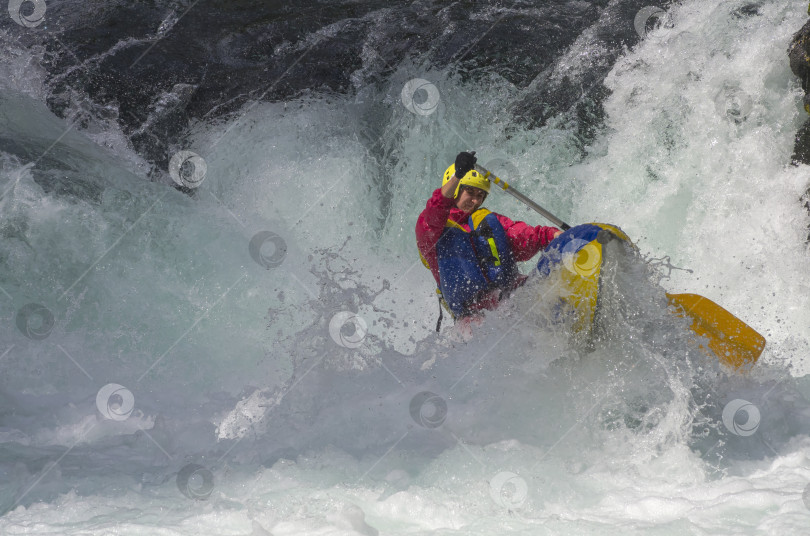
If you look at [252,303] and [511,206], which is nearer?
[252,303]

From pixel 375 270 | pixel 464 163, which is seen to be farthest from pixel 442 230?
pixel 375 270

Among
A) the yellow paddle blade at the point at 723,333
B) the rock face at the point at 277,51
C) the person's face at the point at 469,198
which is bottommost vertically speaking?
the yellow paddle blade at the point at 723,333

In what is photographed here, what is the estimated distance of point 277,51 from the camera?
6.71 meters

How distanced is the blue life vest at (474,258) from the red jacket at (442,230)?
5cm

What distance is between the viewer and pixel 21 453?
→ 4.12 metres

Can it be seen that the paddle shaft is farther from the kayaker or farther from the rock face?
the rock face

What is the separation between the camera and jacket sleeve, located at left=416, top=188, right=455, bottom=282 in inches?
148

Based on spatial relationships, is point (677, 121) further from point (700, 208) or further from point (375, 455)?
point (375, 455)

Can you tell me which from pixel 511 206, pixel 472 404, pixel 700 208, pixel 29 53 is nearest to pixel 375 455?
pixel 472 404

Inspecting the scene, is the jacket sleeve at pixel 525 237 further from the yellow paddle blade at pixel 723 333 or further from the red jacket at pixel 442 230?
the yellow paddle blade at pixel 723 333

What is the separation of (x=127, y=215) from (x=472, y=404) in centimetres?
306

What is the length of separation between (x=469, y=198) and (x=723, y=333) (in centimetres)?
162

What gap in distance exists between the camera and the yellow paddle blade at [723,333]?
12.5 feet

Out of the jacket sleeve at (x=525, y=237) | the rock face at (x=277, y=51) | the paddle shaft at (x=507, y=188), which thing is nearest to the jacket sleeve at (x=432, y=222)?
the paddle shaft at (x=507, y=188)
